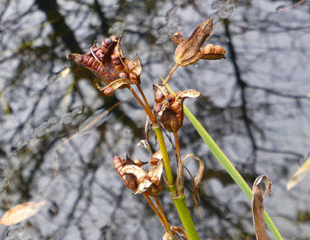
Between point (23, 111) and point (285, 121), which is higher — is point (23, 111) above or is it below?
above

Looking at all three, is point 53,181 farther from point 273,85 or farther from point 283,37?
point 283,37

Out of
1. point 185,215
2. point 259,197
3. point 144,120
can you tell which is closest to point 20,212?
point 144,120

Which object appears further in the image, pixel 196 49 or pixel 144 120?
pixel 144 120

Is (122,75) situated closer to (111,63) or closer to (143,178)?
(111,63)

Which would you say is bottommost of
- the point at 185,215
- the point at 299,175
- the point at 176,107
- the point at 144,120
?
the point at 299,175

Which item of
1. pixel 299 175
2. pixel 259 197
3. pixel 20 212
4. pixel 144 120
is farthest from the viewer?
pixel 144 120

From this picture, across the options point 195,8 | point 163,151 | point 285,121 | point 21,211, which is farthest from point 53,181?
point 195,8

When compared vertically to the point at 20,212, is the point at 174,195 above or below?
above
